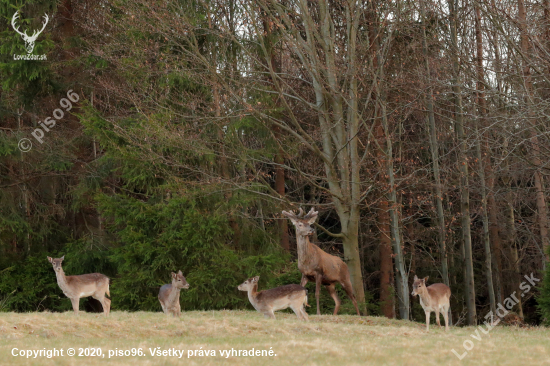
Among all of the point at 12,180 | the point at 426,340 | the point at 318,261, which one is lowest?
the point at 426,340

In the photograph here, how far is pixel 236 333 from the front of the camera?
12250 millimetres

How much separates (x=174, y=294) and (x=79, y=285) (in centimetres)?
196

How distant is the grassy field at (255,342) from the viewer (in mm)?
9586

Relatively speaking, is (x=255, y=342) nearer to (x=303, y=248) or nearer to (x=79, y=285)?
(x=79, y=285)

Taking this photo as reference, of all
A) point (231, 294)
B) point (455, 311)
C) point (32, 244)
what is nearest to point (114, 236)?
point (32, 244)

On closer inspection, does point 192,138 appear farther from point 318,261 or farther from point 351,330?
point 351,330

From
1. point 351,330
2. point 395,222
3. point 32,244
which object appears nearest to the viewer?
point 351,330

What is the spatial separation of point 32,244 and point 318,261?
15.9 metres

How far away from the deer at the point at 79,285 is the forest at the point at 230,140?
5.78 metres

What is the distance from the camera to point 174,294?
14727 mm

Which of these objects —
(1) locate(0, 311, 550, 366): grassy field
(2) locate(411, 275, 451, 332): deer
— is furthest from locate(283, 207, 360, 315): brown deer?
(1) locate(0, 311, 550, 366): grassy field
